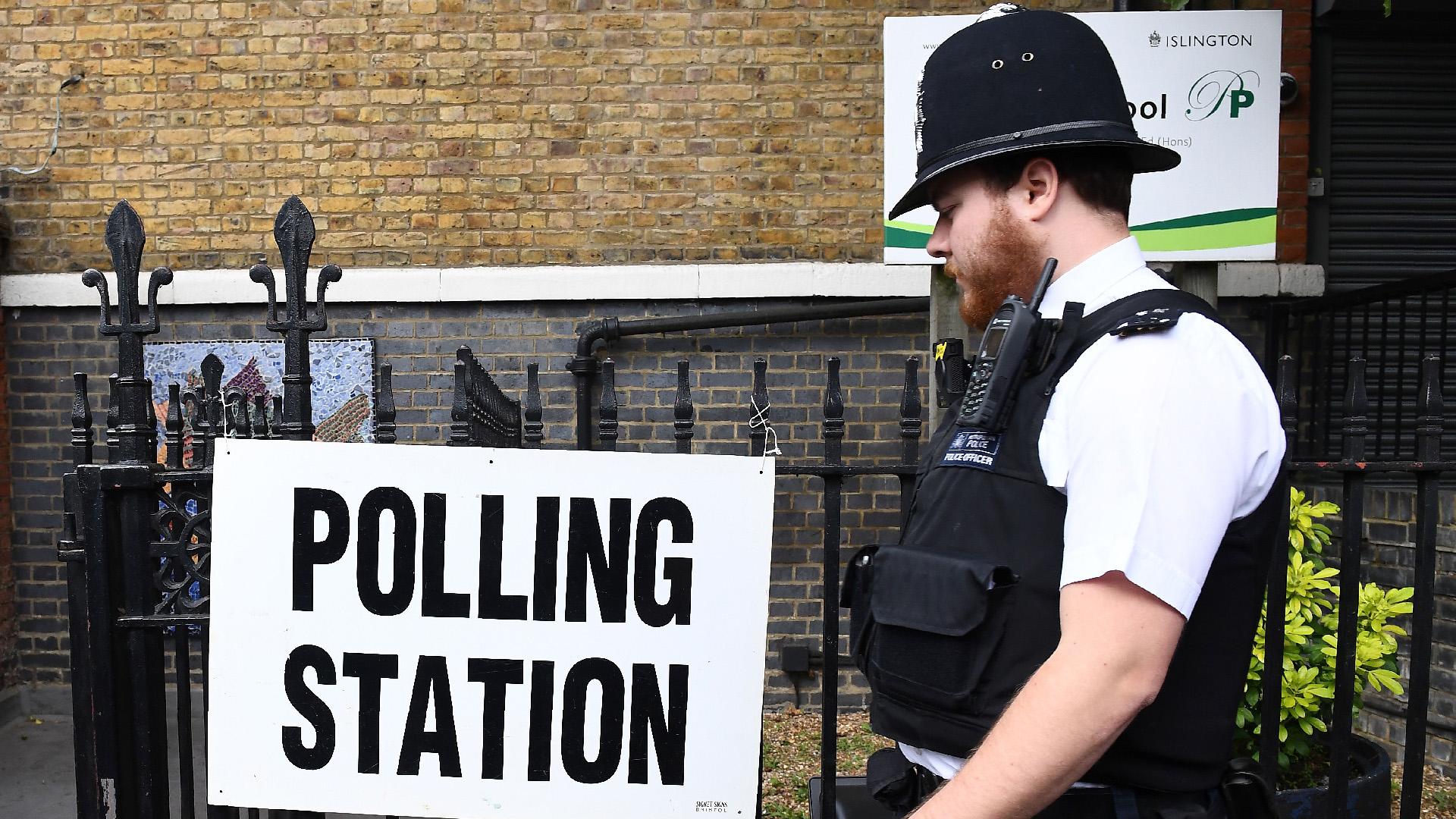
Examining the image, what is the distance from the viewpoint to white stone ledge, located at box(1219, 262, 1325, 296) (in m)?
5.49

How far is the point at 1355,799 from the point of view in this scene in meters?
2.65

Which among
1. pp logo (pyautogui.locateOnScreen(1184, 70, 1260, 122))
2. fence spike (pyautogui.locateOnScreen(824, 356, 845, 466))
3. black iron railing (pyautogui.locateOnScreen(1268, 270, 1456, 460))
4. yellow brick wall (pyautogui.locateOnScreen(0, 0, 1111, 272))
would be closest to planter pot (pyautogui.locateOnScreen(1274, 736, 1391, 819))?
fence spike (pyautogui.locateOnScreen(824, 356, 845, 466))

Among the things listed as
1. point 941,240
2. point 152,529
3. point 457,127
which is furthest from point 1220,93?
point 457,127

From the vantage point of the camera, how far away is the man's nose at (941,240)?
150 cm

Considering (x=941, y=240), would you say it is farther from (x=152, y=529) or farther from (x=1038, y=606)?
(x=152, y=529)

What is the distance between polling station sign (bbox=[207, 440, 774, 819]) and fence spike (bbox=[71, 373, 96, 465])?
56 cm

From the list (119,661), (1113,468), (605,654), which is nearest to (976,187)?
(1113,468)

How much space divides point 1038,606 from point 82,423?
7.51 ft

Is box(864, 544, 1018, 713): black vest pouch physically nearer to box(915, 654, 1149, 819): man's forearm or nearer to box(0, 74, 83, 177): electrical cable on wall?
box(915, 654, 1149, 819): man's forearm

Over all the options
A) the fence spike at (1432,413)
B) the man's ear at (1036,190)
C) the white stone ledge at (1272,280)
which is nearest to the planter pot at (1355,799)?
the fence spike at (1432,413)

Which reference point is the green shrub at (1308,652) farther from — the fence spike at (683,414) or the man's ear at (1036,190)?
the man's ear at (1036,190)

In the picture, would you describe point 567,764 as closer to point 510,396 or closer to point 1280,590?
point 1280,590

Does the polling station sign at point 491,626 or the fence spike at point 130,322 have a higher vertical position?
the fence spike at point 130,322

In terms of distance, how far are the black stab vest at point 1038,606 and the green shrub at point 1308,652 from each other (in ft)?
5.64
